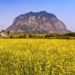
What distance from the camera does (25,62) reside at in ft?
42.9

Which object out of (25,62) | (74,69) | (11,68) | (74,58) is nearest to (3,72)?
(11,68)

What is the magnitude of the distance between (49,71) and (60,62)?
2.08m

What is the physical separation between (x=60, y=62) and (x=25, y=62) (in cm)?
154

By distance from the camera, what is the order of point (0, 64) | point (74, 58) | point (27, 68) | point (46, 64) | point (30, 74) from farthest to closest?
point (74, 58) → point (0, 64) → point (46, 64) → point (27, 68) → point (30, 74)

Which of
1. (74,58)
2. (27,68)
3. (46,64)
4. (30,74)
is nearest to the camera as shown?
(30,74)

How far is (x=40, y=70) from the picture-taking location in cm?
1108

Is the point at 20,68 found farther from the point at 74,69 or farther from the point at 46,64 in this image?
the point at 74,69

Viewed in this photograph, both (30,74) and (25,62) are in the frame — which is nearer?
(30,74)

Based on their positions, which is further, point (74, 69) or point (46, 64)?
point (46, 64)

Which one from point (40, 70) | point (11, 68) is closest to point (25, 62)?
point (11, 68)

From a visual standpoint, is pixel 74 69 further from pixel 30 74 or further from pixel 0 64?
pixel 0 64

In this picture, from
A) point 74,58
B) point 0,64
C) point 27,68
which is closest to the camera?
point 27,68

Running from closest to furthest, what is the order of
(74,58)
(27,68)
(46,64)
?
(27,68)
(46,64)
(74,58)

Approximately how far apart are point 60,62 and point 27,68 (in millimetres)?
1954
